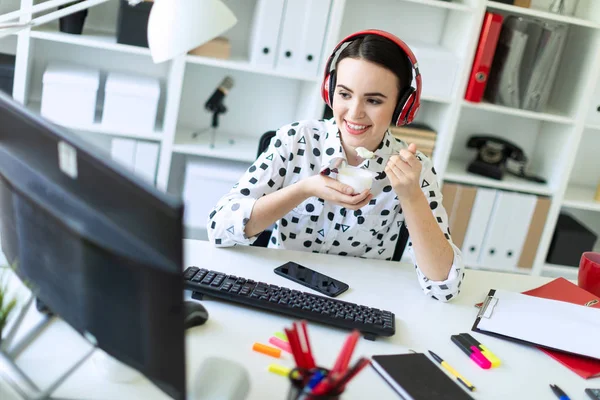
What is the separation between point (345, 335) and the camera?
3.97 ft

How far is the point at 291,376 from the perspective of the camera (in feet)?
2.66

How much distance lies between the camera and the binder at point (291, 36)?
2619mm

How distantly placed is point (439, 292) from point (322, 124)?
568mm

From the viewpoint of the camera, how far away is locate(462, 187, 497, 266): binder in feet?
9.89

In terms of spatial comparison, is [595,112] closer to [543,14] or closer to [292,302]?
[543,14]

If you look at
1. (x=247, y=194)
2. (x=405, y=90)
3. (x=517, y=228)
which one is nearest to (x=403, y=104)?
(x=405, y=90)

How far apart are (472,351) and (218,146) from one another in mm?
1847

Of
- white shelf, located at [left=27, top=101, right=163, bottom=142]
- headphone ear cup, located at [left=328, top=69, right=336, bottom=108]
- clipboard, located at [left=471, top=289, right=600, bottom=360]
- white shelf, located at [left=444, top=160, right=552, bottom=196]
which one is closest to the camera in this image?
clipboard, located at [left=471, top=289, right=600, bottom=360]

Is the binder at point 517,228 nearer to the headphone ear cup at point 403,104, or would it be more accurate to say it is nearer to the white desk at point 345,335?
the white desk at point 345,335

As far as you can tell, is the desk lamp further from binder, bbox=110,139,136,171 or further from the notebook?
binder, bbox=110,139,136,171

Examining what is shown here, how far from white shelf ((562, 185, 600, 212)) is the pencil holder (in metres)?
2.58

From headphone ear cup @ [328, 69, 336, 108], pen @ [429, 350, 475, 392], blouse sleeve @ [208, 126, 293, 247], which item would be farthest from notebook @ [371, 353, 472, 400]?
headphone ear cup @ [328, 69, 336, 108]

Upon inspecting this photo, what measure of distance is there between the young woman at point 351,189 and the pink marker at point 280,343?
1.32 ft

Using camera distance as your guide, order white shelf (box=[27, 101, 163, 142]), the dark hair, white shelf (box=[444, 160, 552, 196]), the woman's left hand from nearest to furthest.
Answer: the woman's left hand → the dark hair → white shelf (box=[27, 101, 163, 142]) → white shelf (box=[444, 160, 552, 196])
